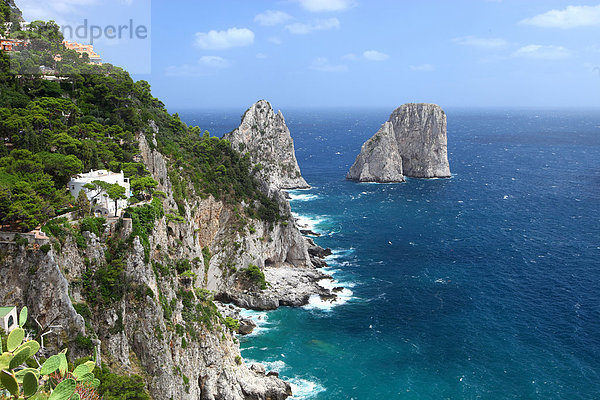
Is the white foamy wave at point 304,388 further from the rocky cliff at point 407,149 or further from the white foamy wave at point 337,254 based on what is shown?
the rocky cliff at point 407,149

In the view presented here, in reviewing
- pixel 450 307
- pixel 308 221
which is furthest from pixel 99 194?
pixel 308 221

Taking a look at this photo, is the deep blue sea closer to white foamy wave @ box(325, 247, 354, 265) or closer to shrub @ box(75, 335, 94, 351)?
white foamy wave @ box(325, 247, 354, 265)

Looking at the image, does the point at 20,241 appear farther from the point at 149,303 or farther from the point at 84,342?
the point at 149,303

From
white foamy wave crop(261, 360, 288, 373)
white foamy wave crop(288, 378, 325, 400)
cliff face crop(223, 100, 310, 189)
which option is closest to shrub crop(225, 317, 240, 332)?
white foamy wave crop(261, 360, 288, 373)

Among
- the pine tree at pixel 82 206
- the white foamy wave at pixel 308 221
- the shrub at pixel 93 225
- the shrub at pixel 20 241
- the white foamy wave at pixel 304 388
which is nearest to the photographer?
A: the shrub at pixel 20 241

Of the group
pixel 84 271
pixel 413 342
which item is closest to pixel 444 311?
pixel 413 342

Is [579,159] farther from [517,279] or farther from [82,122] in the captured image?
[82,122]

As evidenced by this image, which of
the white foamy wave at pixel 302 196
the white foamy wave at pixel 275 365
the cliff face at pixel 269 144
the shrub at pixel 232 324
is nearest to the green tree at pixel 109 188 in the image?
the shrub at pixel 232 324
